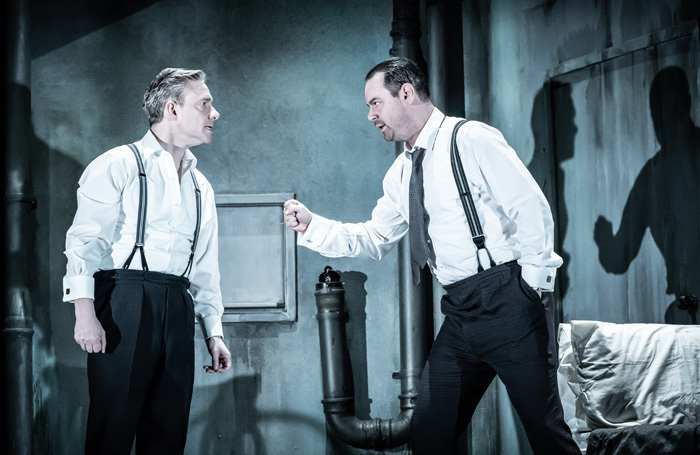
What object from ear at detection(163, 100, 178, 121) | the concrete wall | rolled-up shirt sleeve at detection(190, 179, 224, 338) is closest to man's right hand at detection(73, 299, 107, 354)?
rolled-up shirt sleeve at detection(190, 179, 224, 338)

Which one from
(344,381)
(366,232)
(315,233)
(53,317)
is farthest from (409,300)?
(53,317)

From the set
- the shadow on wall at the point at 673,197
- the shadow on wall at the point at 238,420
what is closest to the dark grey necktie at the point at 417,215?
the shadow on wall at the point at 673,197

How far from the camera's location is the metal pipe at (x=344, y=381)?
4.76 meters

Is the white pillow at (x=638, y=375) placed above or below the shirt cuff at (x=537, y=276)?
below

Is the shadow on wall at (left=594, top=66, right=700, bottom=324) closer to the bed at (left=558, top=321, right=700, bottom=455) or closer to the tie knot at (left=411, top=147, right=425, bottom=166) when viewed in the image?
the bed at (left=558, top=321, right=700, bottom=455)

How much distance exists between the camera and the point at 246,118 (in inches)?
203

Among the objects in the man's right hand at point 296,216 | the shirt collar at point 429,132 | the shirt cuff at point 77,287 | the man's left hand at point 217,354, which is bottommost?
the man's left hand at point 217,354

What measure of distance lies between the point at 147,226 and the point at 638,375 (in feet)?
7.48

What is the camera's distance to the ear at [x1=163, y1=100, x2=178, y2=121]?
3.45 metres

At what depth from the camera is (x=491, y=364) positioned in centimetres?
291

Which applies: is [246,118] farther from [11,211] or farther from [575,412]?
[575,412]

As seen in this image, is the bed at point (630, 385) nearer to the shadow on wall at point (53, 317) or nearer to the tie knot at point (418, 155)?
the tie knot at point (418, 155)

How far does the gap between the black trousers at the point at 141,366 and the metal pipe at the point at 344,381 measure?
163 centimetres

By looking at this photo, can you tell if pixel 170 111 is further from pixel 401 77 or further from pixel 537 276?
pixel 537 276
